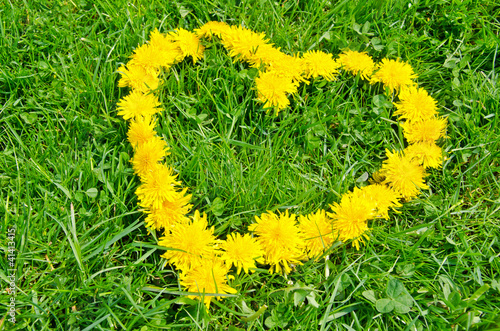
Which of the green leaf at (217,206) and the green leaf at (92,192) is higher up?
the green leaf at (217,206)

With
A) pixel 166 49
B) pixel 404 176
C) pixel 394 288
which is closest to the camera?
pixel 394 288

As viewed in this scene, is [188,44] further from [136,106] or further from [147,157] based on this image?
[147,157]

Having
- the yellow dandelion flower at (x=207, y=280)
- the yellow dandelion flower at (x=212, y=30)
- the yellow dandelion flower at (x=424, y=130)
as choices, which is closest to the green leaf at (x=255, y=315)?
the yellow dandelion flower at (x=207, y=280)

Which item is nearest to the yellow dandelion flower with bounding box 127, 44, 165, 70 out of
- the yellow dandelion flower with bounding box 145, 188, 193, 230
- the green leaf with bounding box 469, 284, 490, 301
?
the yellow dandelion flower with bounding box 145, 188, 193, 230

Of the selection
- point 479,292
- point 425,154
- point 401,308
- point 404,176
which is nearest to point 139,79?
point 404,176

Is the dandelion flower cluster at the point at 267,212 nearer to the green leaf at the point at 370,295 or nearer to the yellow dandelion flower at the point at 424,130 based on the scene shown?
the yellow dandelion flower at the point at 424,130

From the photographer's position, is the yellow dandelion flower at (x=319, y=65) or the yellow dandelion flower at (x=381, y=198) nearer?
the yellow dandelion flower at (x=381, y=198)
